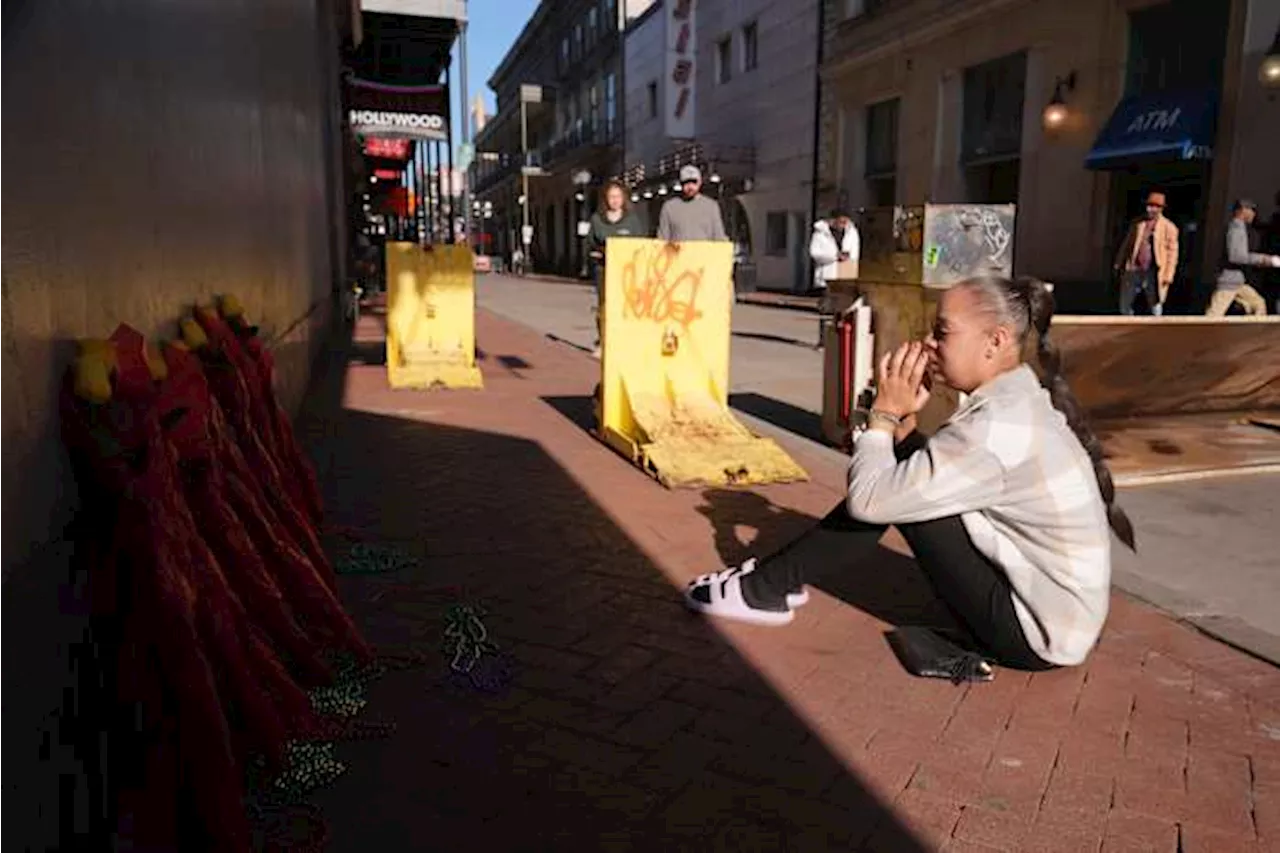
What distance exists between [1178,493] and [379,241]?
31389 millimetres

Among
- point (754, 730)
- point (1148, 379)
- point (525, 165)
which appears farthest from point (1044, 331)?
point (525, 165)

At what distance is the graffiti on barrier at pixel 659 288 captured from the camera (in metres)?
6.37

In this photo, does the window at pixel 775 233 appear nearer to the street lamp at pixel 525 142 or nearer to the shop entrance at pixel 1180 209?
the shop entrance at pixel 1180 209

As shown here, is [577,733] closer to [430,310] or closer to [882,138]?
[430,310]

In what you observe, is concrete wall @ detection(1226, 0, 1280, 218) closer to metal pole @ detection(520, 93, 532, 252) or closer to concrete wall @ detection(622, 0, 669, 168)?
concrete wall @ detection(622, 0, 669, 168)

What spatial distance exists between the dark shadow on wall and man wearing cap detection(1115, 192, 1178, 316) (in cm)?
927

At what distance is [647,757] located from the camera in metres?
2.68

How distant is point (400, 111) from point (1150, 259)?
11987mm

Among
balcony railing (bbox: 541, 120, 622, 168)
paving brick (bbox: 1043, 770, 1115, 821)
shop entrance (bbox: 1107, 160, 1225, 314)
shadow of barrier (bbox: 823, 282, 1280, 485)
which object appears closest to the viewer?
paving brick (bbox: 1043, 770, 1115, 821)

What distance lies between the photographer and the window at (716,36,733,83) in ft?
103

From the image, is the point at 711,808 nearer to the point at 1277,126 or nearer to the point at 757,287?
the point at 1277,126

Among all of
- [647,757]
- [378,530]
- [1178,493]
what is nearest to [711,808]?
[647,757]

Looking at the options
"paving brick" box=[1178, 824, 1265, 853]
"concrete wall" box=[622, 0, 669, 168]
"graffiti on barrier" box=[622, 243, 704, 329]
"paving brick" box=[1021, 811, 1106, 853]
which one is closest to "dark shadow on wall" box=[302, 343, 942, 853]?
"paving brick" box=[1021, 811, 1106, 853]

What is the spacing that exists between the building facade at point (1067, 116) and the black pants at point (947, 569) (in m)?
13.4
